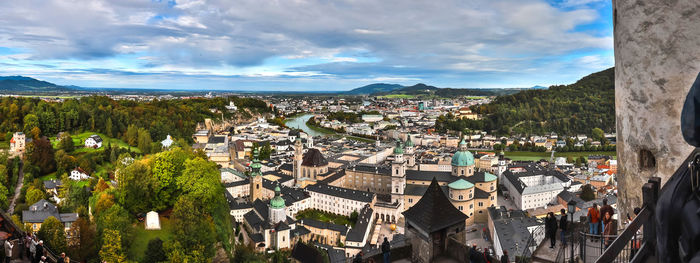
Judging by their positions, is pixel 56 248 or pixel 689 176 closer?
pixel 689 176

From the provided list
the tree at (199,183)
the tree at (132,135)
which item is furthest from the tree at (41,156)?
the tree at (199,183)

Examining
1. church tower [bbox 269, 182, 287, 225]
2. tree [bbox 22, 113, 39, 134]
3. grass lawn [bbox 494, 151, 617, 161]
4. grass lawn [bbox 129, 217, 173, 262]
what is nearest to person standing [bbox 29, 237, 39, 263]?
grass lawn [bbox 129, 217, 173, 262]

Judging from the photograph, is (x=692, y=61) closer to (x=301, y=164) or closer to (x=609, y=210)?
(x=609, y=210)

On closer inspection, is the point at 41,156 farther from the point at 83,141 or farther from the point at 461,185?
the point at 461,185

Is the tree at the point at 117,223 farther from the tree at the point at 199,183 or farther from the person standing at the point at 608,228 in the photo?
the person standing at the point at 608,228

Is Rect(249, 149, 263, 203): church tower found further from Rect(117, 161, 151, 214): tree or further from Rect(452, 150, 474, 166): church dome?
Rect(452, 150, 474, 166): church dome

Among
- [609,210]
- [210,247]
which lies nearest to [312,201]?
[210,247]

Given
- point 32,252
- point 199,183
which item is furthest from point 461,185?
point 32,252
